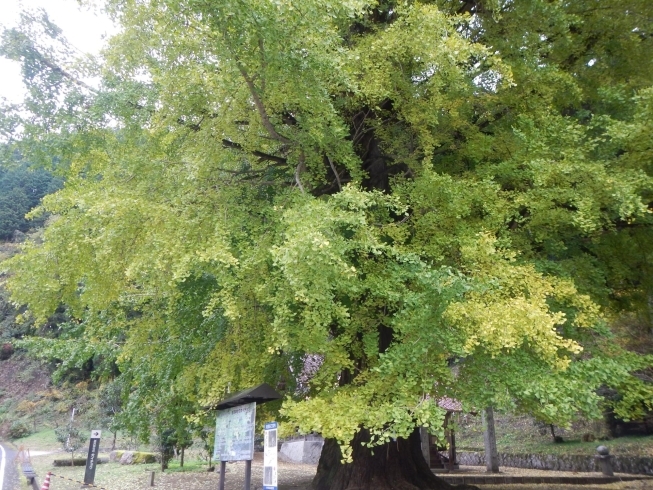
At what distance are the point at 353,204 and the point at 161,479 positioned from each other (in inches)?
423

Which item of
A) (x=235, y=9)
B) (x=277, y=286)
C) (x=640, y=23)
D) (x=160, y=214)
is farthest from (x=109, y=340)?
(x=640, y=23)

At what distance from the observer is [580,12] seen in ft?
28.5

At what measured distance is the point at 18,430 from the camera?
3022cm

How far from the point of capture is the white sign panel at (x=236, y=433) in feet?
19.3

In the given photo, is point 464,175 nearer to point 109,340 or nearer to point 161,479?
point 109,340

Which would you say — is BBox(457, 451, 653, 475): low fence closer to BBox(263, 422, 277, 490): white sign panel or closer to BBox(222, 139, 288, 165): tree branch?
BBox(263, 422, 277, 490): white sign panel

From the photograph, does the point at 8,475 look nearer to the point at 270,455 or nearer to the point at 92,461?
the point at 92,461

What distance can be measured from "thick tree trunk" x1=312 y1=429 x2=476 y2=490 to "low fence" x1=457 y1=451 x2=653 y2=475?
7424 millimetres

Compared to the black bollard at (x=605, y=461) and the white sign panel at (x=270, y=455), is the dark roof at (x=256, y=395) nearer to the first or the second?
the white sign panel at (x=270, y=455)

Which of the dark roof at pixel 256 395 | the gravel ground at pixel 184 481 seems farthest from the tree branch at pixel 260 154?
the gravel ground at pixel 184 481

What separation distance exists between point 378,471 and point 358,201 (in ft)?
17.1

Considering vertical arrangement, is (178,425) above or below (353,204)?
below

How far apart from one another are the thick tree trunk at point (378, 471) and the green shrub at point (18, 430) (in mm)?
28779

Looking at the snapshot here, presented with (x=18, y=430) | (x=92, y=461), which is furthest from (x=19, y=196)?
(x=92, y=461)
